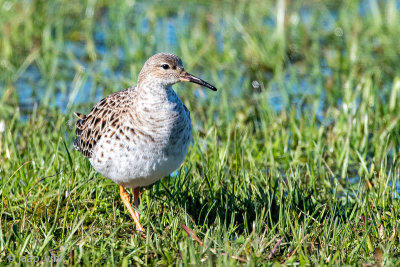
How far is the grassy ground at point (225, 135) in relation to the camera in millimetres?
5539

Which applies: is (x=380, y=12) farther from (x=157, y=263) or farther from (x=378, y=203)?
(x=157, y=263)

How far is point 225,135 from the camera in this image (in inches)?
311

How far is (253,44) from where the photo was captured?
33.1 feet

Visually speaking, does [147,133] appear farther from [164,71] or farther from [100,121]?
[100,121]

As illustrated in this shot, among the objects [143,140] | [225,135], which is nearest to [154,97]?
[143,140]

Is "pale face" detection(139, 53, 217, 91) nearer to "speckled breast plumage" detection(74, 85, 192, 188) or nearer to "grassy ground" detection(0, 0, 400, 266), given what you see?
"speckled breast plumage" detection(74, 85, 192, 188)

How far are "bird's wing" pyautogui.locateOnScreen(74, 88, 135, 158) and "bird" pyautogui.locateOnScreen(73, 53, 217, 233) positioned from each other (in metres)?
0.01

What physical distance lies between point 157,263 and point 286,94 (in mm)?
3969

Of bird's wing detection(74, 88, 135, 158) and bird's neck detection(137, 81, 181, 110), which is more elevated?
bird's neck detection(137, 81, 181, 110)

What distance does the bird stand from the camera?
564 cm

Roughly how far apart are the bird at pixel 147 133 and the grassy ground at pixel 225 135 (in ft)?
1.22

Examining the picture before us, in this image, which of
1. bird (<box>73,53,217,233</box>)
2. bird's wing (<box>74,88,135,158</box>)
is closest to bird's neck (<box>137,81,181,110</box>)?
bird (<box>73,53,217,233</box>)

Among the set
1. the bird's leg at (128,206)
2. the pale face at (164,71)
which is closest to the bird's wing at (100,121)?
the pale face at (164,71)

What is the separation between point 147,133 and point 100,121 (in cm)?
65
